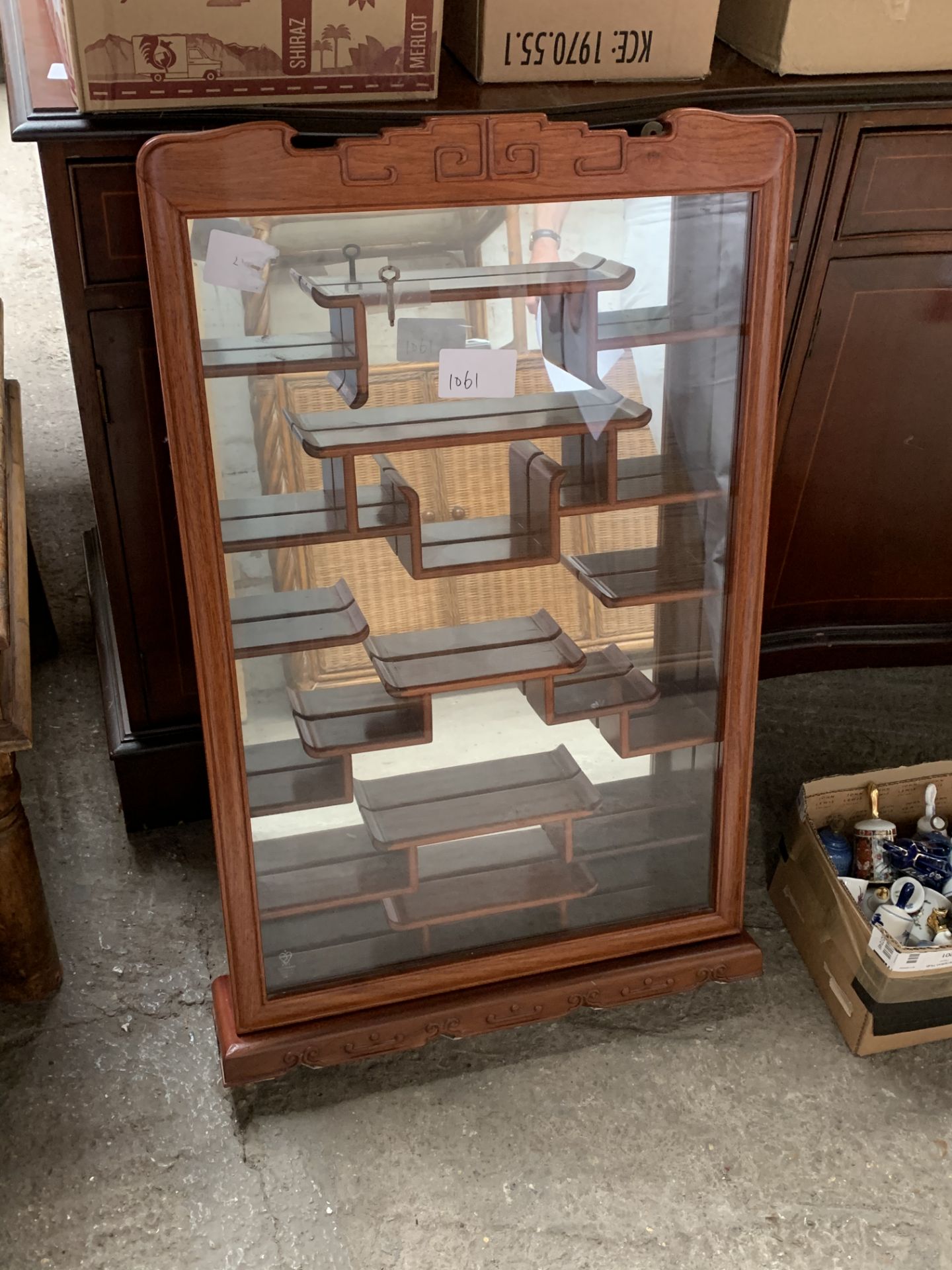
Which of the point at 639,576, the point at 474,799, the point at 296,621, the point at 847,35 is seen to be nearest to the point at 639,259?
the point at 639,576

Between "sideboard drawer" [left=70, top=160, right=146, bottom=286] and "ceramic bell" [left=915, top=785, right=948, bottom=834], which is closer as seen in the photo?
"sideboard drawer" [left=70, top=160, right=146, bottom=286]

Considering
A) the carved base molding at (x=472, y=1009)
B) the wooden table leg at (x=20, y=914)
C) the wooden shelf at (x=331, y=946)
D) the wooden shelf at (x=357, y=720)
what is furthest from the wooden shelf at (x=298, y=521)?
the carved base molding at (x=472, y=1009)

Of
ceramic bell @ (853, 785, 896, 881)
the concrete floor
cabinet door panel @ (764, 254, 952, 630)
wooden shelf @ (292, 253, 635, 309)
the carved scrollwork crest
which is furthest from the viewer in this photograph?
cabinet door panel @ (764, 254, 952, 630)

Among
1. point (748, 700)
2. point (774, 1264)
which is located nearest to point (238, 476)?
point (748, 700)

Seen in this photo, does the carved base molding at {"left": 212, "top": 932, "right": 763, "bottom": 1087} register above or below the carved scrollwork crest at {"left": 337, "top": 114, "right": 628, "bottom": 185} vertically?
below

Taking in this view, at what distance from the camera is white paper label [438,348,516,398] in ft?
4.79

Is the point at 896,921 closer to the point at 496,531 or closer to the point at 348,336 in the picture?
the point at 496,531

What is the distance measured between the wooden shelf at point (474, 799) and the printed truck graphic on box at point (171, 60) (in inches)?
37.5

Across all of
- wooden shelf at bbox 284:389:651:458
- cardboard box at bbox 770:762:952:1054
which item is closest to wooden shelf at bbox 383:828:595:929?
cardboard box at bbox 770:762:952:1054

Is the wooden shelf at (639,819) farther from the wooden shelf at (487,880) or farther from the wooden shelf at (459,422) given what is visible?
the wooden shelf at (459,422)

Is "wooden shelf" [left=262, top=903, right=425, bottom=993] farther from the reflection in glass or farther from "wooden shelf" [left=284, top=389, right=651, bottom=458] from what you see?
"wooden shelf" [left=284, top=389, right=651, bottom=458]

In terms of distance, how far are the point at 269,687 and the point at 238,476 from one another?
0.29 metres

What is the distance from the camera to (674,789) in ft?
5.99

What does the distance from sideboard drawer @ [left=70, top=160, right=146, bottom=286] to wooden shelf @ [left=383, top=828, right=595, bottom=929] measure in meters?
0.95
